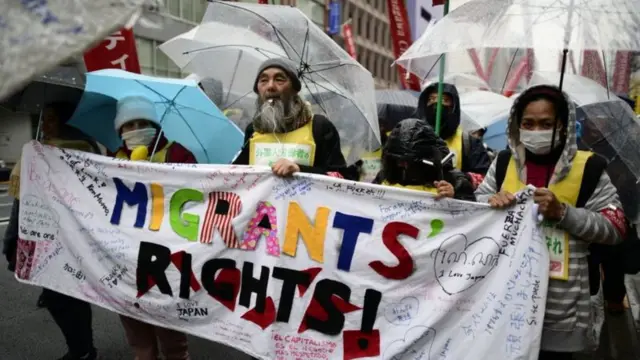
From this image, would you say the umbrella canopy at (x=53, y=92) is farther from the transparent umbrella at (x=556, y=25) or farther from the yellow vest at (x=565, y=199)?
the yellow vest at (x=565, y=199)

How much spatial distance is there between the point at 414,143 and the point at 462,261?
57 centimetres

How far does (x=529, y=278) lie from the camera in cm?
242

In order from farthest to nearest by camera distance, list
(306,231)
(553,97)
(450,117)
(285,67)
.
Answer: (450,117) → (285,67) → (306,231) → (553,97)

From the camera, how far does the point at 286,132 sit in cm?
326

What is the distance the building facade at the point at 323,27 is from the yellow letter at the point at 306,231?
18.4m

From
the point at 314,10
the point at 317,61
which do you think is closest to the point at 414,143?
the point at 317,61

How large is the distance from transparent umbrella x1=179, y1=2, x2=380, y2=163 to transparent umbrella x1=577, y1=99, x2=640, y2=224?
1361 millimetres

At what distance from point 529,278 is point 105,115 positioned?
2.83 metres

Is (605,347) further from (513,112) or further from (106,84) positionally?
(106,84)

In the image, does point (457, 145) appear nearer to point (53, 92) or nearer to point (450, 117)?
point (450, 117)

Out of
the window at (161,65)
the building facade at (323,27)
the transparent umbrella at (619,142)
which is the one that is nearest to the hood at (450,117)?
the transparent umbrella at (619,142)

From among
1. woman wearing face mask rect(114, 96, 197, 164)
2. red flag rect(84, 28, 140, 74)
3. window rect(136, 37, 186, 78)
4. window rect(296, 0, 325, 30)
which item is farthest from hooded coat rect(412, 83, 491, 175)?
window rect(296, 0, 325, 30)

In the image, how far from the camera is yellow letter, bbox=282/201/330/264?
9.14 ft

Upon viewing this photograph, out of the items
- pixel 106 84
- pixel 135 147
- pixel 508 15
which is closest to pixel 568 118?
pixel 508 15
